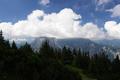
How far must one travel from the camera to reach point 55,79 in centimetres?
12975

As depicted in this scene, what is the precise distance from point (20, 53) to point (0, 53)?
1058 centimetres

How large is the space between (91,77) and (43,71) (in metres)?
67.0

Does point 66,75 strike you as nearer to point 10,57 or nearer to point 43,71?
point 43,71

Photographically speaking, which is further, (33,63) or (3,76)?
(33,63)

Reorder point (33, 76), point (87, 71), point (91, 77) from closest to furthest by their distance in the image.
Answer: point (33, 76) < point (91, 77) < point (87, 71)

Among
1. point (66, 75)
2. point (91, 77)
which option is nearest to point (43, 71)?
point (66, 75)

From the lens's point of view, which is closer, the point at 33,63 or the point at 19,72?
the point at 19,72

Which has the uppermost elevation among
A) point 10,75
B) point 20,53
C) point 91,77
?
point 20,53

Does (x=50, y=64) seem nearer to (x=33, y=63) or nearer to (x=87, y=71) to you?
(x=33, y=63)

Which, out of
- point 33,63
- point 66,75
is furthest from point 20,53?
point 66,75

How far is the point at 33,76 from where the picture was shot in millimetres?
120812

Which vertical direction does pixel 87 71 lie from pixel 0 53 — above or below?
below

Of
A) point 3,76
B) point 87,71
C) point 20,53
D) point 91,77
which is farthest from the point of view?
point 87,71

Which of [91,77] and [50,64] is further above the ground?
[50,64]
